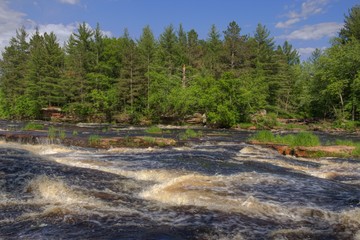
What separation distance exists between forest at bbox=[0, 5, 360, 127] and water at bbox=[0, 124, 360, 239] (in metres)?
31.9

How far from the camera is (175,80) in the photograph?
55.2 metres

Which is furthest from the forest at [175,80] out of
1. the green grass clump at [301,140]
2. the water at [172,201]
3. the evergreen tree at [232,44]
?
the water at [172,201]

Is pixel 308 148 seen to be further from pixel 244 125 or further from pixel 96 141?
pixel 244 125

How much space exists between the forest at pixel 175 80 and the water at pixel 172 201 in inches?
1255

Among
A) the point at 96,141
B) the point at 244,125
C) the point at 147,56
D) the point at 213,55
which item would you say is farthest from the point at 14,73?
the point at 96,141

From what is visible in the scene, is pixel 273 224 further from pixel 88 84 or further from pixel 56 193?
pixel 88 84

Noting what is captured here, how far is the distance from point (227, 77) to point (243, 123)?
20.9ft

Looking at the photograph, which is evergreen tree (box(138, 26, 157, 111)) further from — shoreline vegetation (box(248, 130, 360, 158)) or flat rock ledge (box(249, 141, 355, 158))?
flat rock ledge (box(249, 141, 355, 158))

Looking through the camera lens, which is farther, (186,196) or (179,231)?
(186,196)

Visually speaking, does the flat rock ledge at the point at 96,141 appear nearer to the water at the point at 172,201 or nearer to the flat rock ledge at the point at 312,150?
the water at the point at 172,201

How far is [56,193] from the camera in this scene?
8742mm

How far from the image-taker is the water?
6512 mm

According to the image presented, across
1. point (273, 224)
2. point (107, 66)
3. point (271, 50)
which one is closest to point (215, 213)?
point (273, 224)

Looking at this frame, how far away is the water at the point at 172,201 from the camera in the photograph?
651 centimetres
